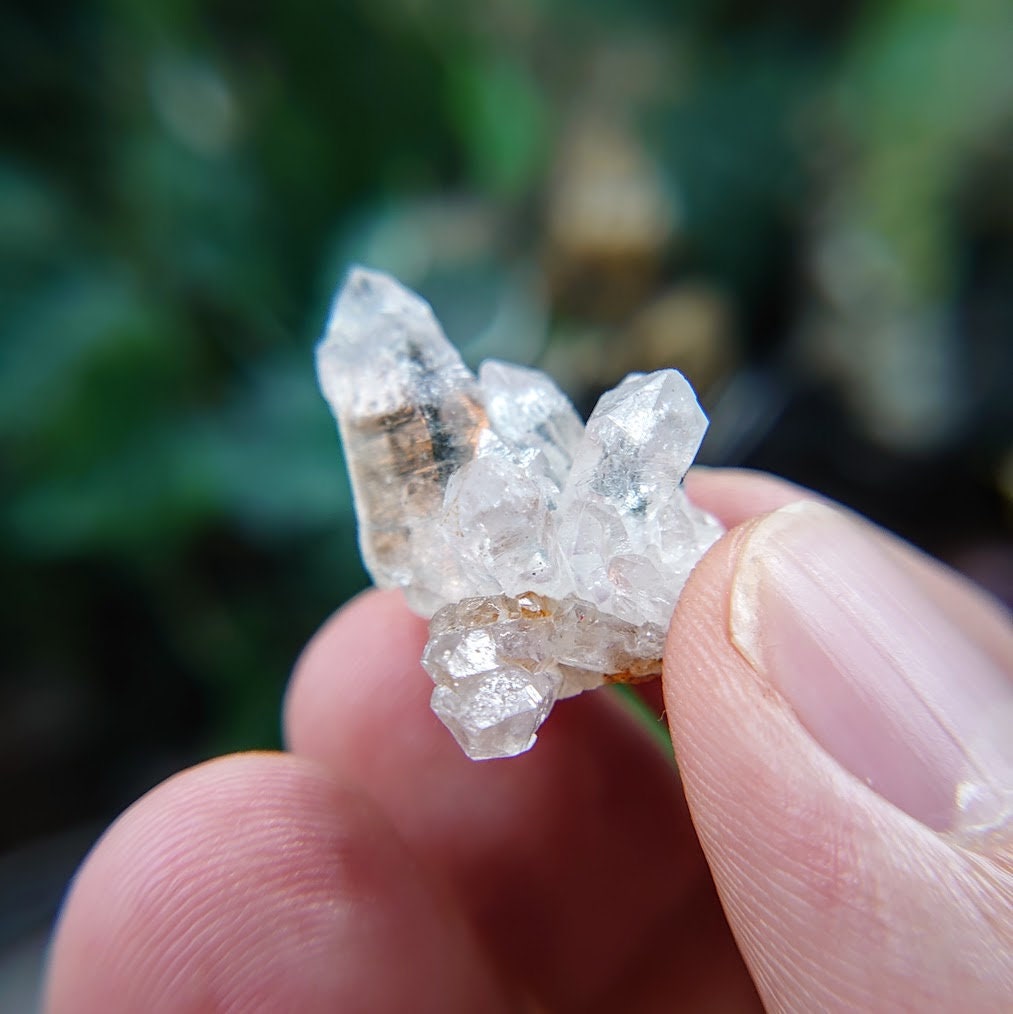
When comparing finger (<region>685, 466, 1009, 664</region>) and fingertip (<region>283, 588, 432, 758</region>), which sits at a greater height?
finger (<region>685, 466, 1009, 664</region>)

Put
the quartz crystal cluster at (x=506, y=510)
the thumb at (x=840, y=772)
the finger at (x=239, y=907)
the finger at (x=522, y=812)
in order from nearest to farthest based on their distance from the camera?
the thumb at (x=840, y=772)
the quartz crystal cluster at (x=506, y=510)
the finger at (x=239, y=907)
the finger at (x=522, y=812)

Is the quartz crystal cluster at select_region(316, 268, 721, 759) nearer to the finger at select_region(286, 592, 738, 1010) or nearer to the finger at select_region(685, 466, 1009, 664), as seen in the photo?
the finger at select_region(685, 466, 1009, 664)

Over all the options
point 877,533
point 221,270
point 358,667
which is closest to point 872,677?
point 877,533

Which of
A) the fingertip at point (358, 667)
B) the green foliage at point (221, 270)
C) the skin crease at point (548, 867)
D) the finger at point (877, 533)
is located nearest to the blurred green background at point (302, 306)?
the green foliage at point (221, 270)

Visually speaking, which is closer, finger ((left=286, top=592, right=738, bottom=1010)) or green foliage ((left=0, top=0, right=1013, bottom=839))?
finger ((left=286, top=592, right=738, bottom=1010))

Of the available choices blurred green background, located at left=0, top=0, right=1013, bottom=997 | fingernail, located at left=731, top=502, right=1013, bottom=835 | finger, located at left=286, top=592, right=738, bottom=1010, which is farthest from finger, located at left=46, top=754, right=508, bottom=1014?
blurred green background, located at left=0, top=0, right=1013, bottom=997

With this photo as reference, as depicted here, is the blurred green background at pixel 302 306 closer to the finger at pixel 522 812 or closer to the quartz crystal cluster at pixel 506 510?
the finger at pixel 522 812

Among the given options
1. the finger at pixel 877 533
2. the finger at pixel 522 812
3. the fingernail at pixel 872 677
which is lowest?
the finger at pixel 522 812
